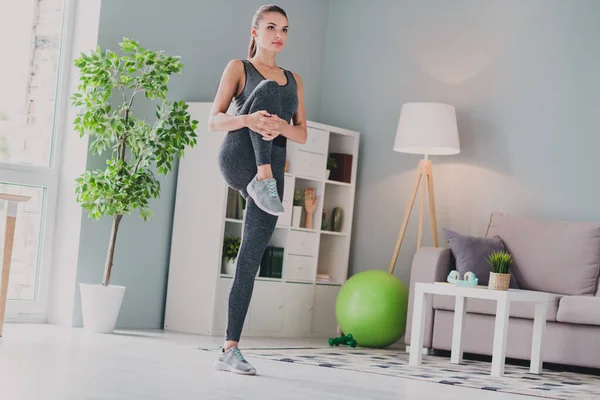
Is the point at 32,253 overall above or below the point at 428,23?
below

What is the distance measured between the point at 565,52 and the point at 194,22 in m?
2.33

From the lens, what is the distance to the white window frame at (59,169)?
5.40 metres

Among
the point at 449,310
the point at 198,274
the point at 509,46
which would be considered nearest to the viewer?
the point at 449,310

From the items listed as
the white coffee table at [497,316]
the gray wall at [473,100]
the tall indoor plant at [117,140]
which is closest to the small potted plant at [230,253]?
the tall indoor plant at [117,140]

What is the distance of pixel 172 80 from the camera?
19.4ft

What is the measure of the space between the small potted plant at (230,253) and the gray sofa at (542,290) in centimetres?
109

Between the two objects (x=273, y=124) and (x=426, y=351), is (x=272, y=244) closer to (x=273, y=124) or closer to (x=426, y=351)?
(x=426, y=351)

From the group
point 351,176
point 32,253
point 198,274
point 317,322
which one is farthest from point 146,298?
point 351,176

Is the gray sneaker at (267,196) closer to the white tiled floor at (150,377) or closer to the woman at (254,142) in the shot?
the woman at (254,142)

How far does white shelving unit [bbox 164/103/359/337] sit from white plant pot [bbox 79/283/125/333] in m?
0.68

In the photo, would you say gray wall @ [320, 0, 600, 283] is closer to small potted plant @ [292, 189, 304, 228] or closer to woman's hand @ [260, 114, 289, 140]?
small potted plant @ [292, 189, 304, 228]

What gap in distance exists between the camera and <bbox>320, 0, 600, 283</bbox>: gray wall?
228 inches

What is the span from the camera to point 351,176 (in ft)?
21.4

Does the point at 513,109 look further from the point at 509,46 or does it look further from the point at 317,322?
the point at 317,322
